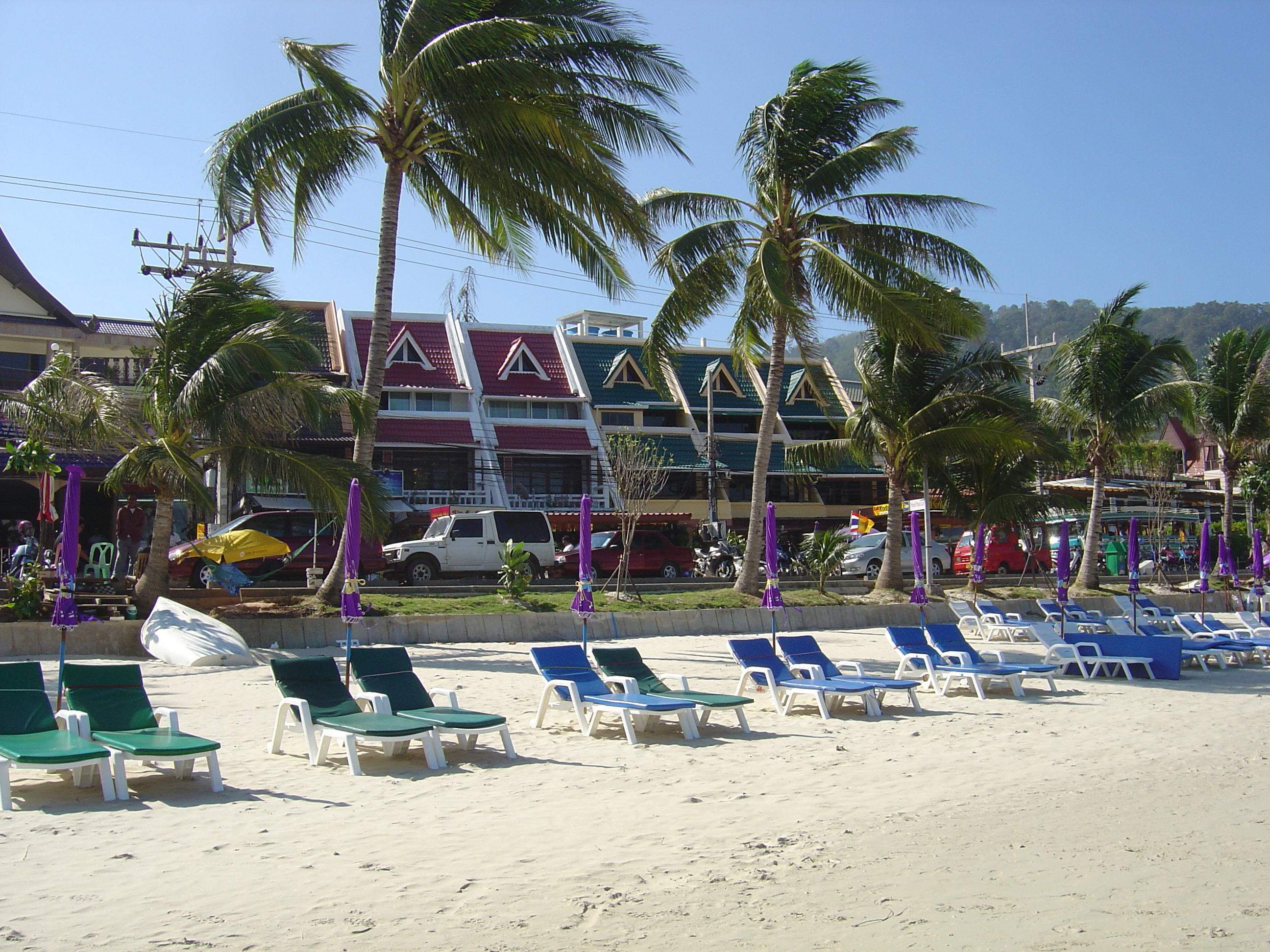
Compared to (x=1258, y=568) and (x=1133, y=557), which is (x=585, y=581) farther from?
(x=1258, y=568)

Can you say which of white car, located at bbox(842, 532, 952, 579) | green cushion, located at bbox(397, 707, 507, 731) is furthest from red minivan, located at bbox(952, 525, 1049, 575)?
green cushion, located at bbox(397, 707, 507, 731)

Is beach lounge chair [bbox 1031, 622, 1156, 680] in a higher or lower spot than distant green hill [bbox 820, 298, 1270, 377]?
lower

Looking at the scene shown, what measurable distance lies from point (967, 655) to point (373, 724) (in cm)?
848

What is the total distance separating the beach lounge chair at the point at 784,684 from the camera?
11195 mm

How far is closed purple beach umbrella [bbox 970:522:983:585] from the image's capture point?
23.2m

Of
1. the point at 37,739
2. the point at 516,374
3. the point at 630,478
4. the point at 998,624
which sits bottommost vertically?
the point at 998,624

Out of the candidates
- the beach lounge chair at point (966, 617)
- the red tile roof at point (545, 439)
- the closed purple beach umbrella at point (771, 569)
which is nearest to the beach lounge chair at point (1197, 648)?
the beach lounge chair at point (966, 617)

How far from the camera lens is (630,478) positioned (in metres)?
30.8

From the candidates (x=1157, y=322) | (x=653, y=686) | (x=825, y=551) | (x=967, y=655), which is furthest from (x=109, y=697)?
(x=1157, y=322)

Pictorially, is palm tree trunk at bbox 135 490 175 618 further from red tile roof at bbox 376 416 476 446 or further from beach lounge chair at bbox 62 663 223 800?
red tile roof at bbox 376 416 476 446

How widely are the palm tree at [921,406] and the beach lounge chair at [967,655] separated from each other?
8.10 meters

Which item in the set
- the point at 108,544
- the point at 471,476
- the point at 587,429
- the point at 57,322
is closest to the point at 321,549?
the point at 108,544

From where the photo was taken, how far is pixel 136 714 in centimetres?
798

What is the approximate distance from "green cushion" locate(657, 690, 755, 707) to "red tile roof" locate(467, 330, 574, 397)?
1250 inches
